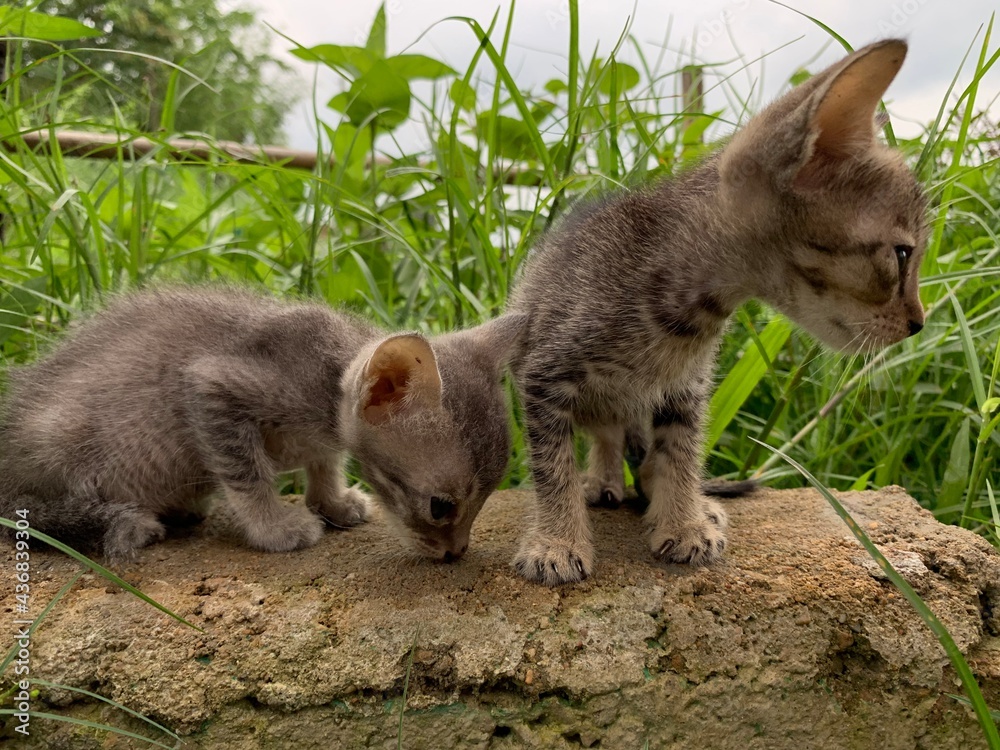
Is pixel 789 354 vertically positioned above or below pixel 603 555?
above

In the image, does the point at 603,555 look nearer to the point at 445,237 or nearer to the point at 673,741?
the point at 673,741

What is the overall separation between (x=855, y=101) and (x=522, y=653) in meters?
1.27

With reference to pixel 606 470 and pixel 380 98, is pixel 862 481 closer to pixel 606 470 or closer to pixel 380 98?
pixel 606 470

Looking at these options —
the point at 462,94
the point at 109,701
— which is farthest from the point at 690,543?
the point at 462,94

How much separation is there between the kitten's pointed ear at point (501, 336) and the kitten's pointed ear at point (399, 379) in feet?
0.81

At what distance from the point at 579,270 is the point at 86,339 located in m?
1.33

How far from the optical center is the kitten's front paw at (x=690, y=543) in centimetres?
191

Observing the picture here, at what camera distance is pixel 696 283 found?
6.23ft

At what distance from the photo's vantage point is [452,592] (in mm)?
1775

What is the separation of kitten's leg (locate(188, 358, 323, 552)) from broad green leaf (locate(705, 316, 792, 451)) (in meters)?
1.30

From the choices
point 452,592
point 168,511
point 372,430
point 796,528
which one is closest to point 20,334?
point 168,511

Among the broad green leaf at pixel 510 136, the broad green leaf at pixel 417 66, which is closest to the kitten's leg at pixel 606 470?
the broad green leaf at pixel 510 136

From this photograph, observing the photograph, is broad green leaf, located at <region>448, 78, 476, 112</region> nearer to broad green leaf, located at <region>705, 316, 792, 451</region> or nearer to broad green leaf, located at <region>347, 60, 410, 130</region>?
broad green leaf, located at <region>347, 60, 410, 130</region>

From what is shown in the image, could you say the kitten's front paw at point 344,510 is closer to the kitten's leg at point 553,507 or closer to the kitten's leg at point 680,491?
the kitten's leg at point 553,507
